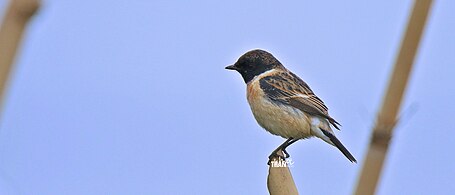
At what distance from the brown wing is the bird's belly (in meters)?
0.05

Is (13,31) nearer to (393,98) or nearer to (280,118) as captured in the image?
(393,98)

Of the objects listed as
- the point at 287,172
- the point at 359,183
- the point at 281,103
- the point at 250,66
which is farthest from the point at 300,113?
the point at 359,183

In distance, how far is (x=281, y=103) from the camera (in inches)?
255

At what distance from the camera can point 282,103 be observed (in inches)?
255

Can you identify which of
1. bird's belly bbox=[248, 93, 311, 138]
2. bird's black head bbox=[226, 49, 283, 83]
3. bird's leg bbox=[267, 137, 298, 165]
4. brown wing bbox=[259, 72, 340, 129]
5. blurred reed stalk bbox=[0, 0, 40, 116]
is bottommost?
blurred reed stalk bbox=[0, 0, 40, 116]

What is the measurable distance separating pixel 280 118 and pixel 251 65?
68 centimetres

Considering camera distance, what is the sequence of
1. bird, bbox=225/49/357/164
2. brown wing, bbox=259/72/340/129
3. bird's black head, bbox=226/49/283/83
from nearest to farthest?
1. bird, bbox=225/49/357/164
2. brown wing, bbox=259/72/340/129
3. bird's black head, bbox=226/49/283/83

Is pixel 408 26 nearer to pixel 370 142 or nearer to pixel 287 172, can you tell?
pixel 370 142

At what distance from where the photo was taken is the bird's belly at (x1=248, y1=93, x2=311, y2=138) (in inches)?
244

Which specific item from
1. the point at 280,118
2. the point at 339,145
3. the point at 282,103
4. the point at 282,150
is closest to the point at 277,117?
the point at 280,118

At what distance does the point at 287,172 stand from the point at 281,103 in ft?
14.2

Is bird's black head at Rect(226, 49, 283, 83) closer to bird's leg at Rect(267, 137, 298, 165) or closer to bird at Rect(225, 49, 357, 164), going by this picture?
bird at Rect(225, 49, 357, 164)

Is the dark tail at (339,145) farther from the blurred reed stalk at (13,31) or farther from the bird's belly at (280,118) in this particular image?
the blurred reed stalk at (13,31)

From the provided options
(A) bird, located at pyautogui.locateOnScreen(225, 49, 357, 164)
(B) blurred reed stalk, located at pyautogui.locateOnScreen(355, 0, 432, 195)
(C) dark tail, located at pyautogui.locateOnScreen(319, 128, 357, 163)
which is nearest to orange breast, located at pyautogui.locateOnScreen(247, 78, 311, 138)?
(A) bird, located at pyautogui.locateOnScreen(225, 49, 357, 164)
